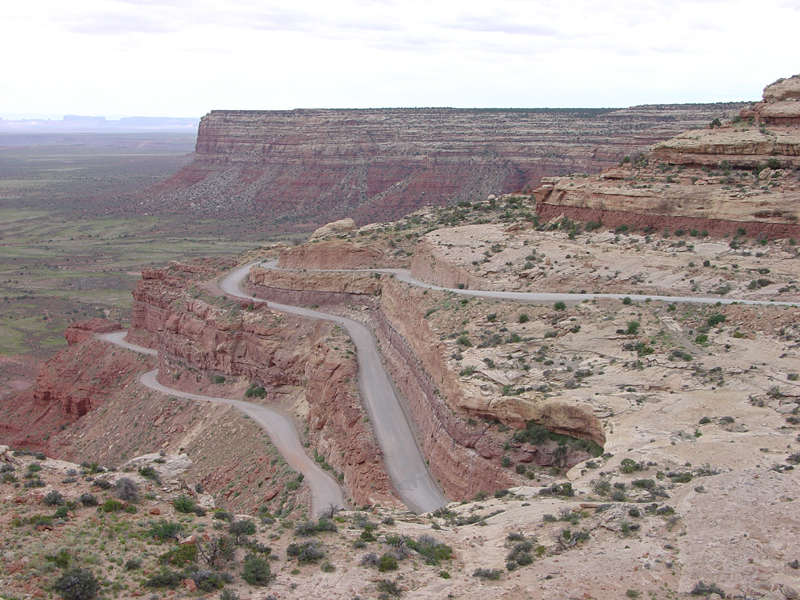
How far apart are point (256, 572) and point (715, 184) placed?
3270cm

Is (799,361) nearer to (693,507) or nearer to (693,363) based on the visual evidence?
(693,363)

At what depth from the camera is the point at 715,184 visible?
40250 mm

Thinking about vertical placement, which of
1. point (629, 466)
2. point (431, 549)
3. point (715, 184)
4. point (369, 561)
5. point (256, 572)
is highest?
point (715, 184)

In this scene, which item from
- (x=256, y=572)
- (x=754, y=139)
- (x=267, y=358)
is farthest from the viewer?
(x=267, y=358)

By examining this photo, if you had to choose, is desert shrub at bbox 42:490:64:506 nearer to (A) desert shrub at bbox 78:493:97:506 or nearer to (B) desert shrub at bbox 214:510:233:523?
(A) desert shrub at bbox 78:493:97:506

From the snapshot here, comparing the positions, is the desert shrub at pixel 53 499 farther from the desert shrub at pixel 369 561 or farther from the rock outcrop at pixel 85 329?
the rock outcrop at pixel 85 329

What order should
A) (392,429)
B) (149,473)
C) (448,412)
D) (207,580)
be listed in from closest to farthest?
(207,580) → (149,473) → (448,412) → (392,429)

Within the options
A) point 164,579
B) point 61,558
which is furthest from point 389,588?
point 61,558

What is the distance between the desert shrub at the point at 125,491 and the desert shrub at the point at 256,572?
4178 millimetres

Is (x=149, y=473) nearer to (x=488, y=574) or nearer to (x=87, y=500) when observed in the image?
(x=87, y=500)

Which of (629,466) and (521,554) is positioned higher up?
(629,466)

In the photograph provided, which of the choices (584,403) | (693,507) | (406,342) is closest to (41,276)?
(406,342)

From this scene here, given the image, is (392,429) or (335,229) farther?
(335,229)

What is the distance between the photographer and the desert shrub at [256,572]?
16.8 meters
